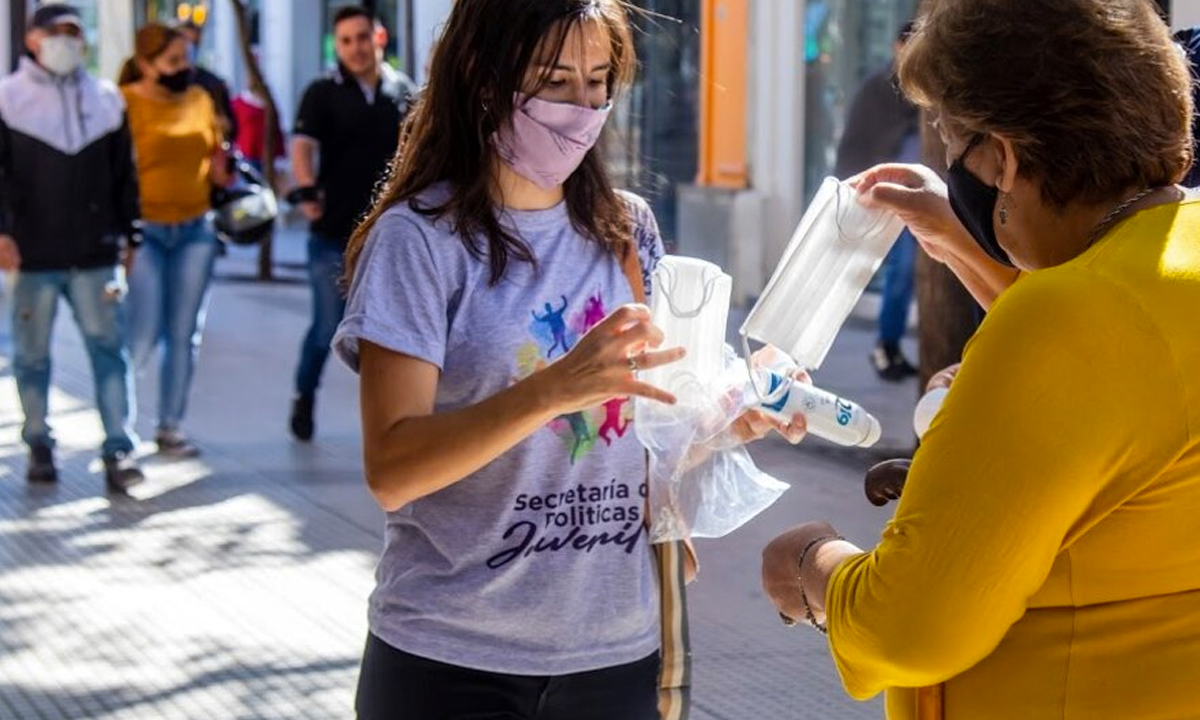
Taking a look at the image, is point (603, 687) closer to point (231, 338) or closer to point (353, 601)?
point (353, 601)

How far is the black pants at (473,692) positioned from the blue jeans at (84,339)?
5.82 m

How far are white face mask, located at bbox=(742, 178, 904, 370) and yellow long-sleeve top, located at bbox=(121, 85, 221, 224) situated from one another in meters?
6.67

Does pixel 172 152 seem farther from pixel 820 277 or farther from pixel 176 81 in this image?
pixel 820 277

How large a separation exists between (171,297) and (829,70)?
24.0 feet

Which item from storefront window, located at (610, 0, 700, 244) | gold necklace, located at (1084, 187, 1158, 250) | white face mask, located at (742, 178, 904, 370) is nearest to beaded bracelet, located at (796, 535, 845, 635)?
gold necklace, located at (1084, 187, 1158, 250)

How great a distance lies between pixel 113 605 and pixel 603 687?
419 cm

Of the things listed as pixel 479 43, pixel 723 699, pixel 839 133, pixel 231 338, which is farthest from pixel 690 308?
pixel 839 133

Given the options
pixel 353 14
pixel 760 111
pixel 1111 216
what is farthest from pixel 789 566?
pixel 760 111

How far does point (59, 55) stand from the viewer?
8461mm

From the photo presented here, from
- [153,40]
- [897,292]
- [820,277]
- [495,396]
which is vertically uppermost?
[820,277]

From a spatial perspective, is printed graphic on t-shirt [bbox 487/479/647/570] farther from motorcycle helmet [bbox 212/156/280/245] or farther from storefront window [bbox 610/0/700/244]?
storefront window [bbox 610/0/700/244]

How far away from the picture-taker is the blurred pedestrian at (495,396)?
276 centimetres

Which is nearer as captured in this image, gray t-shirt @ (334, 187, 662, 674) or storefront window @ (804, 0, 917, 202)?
gray t-shirt @ (334, 187, 662, 674)

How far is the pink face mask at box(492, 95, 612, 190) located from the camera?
285 centimetres
